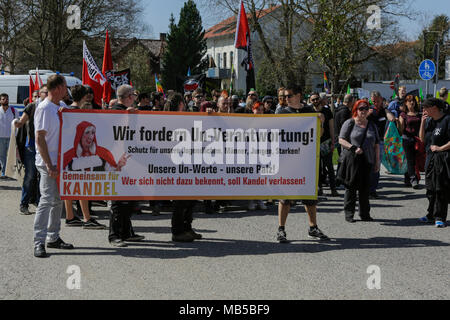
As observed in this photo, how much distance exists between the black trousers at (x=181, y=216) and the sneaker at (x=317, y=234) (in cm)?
159

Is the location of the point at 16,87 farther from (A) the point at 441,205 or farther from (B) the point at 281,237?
(A) the point at 441,205

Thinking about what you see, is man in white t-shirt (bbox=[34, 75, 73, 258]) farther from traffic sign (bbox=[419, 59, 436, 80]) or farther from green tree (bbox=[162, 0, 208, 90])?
green tree (bbox=[162, 0, 208, 90])

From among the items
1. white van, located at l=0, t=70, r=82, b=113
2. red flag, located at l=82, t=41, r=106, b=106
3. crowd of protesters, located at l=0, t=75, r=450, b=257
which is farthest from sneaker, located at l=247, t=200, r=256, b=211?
white van, located at l=0, t=70, r=82, b=113

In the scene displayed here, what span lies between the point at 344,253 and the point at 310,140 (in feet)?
5.01

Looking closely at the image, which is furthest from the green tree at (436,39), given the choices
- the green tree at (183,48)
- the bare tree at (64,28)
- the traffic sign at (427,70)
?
the traffic sign at (427,70)

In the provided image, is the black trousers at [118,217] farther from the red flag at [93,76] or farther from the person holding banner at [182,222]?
the red flag at [93,76]

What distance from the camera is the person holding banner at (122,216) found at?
7293mm

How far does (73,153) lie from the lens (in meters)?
7.04

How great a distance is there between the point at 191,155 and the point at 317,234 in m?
1.92

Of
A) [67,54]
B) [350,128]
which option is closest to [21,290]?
[350,128]

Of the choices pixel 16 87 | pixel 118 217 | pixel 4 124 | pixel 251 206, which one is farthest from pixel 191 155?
pixel 16 87

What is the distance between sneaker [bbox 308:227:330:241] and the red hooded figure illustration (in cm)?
263
